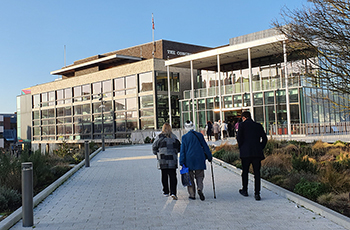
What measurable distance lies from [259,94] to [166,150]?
85.0 feet

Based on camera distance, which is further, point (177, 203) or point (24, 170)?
point (177, 203)

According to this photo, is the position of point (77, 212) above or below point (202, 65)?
below

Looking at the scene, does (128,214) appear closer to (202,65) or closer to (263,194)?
(263,194)

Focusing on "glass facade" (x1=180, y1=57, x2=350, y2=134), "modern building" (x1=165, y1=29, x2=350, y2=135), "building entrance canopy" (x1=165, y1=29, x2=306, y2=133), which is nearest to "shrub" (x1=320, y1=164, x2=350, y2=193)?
"modern building" (x1=165, y1=29, x2=350, y2=135)

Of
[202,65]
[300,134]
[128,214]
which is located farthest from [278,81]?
[128,214]

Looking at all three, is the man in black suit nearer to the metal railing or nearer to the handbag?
the handbag

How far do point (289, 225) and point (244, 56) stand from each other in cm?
3197

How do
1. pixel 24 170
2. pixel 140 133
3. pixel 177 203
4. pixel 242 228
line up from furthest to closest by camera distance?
pixel 140 133 < pixel 177 203 < pixel 24 170 < pixel 242 228

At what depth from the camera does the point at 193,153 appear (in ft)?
25.9

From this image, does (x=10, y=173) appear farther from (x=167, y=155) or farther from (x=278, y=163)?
(x=278, y=163)

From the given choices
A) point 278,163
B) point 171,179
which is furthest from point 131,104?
point 171,179

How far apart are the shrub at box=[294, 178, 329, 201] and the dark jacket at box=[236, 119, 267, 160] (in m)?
1.06

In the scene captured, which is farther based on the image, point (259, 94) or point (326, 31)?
point (259, 94)

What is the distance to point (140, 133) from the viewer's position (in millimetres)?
40156
